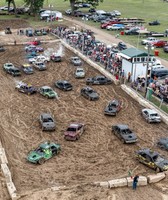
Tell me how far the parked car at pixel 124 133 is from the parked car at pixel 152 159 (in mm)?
2856

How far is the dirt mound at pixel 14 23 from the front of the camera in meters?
95.7

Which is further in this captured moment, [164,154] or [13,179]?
[164,154]

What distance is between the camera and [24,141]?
37719 millimetres

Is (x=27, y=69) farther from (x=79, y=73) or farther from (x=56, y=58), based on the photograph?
(x=79, y=73)

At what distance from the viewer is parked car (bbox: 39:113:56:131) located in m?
39.5

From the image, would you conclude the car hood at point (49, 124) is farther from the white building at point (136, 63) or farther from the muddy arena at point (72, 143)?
the white building at point (136, 63)

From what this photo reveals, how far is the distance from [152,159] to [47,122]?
39.7 feet

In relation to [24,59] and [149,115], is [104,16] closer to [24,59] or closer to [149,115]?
[24,59]

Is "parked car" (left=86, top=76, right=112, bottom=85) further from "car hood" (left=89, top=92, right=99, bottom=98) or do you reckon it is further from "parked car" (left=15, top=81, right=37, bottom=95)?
"parked car" (left=15, top=81, right=37, bottom=95)

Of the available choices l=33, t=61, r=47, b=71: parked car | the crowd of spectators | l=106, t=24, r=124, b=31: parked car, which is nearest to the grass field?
l=106, t=24, r=124, b=31: parked car

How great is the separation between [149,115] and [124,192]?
46.6 ft

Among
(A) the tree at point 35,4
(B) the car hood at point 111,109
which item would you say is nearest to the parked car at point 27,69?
(B) the car hood at point 111,109

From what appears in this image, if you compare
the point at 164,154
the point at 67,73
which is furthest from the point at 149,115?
the point at 67,73

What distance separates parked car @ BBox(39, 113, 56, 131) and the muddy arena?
1.66ft
